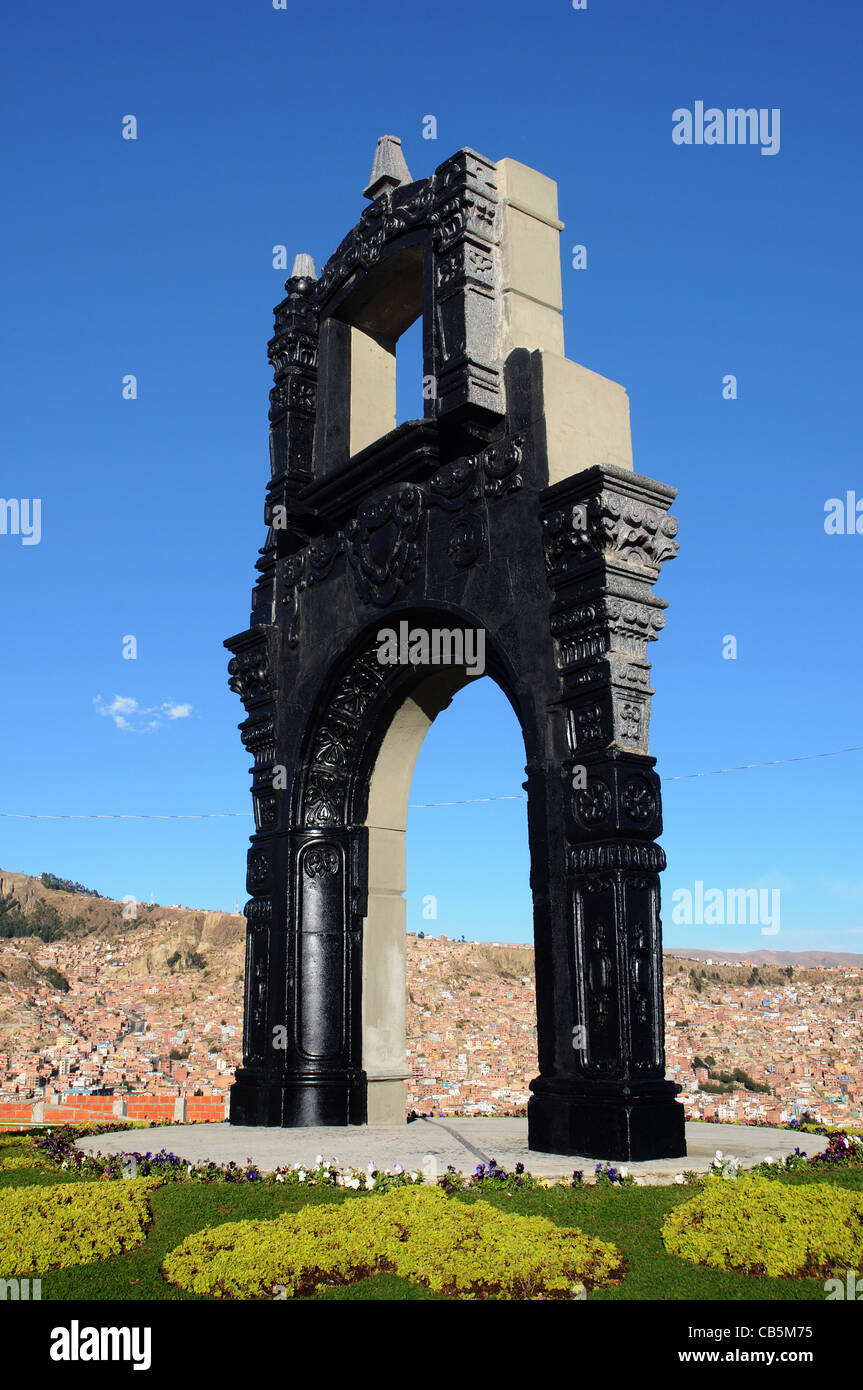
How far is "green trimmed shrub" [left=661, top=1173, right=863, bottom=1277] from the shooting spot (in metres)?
4.58

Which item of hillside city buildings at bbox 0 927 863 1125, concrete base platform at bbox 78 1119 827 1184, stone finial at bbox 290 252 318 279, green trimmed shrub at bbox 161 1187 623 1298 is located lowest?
hillside city buildings at bbox 0 927 863 1125

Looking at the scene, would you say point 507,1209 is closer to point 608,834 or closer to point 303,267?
point 608,834

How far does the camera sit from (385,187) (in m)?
11.8

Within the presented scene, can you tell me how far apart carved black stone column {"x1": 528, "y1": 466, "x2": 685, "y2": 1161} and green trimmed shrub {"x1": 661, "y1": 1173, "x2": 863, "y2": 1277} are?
1970 millimetres

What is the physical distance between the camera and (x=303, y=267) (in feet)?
42.6

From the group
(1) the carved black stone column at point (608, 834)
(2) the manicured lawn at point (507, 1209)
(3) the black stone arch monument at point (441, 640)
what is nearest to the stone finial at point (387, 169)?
(3) the black stone arch monument at point (441, 640)

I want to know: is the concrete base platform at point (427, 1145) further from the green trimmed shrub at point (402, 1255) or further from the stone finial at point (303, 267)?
the stone finial at point (303, 267)

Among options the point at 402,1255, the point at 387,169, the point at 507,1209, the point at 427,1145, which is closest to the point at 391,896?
the point at 427,1145

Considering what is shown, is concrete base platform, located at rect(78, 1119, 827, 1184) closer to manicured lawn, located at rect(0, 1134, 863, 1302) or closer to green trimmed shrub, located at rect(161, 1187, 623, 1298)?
manicured lawn, located at rect(0, 1134, 863, 1302)

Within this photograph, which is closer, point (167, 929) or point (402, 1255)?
point (402, 1255)

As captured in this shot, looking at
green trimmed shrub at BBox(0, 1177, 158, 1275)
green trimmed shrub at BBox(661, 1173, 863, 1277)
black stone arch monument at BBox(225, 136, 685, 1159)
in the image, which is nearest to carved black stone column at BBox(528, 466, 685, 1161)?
black stone arch monument at BBox(225, 136, 685, 1159)

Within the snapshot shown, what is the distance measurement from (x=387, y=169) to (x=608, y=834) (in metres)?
7.73

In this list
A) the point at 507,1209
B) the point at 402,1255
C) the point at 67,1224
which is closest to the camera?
the point at 402,1255

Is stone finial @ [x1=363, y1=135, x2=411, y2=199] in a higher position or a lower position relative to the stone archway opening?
higher
